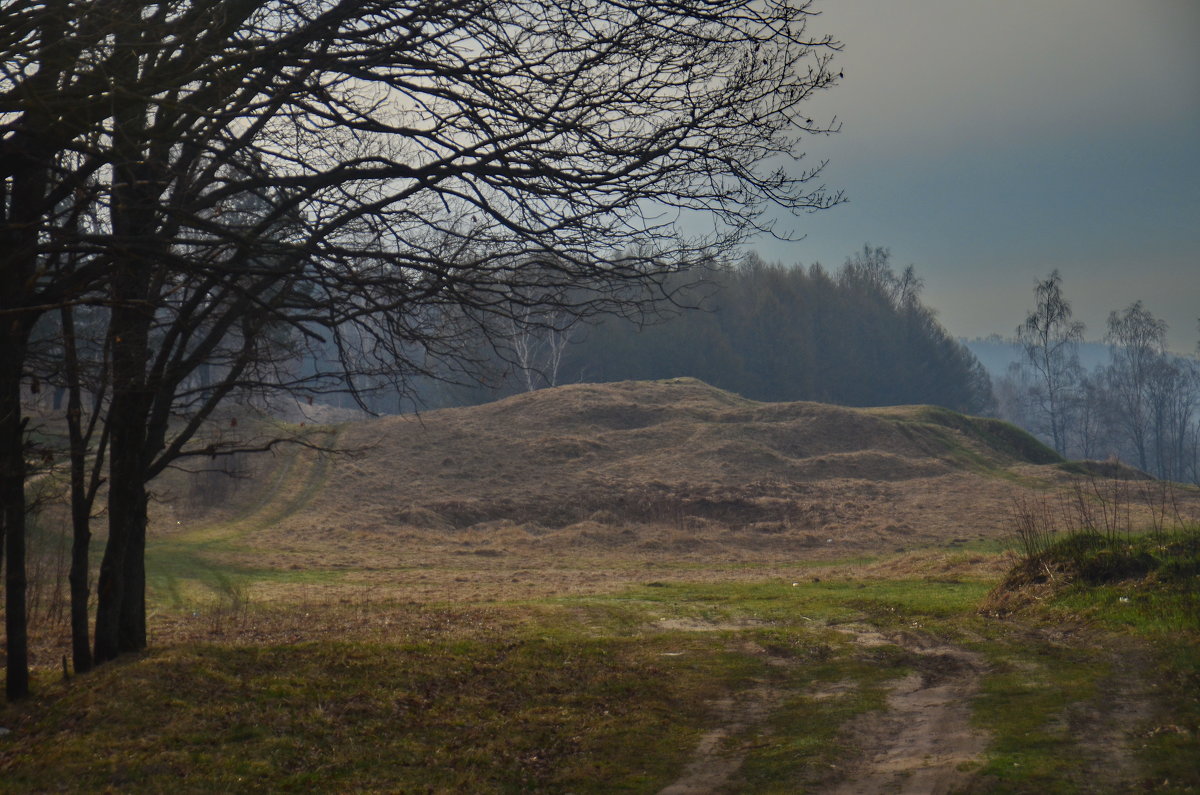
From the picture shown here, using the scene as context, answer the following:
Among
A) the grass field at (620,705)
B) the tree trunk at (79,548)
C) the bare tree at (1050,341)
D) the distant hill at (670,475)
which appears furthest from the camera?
the bare tree at (1050,341)

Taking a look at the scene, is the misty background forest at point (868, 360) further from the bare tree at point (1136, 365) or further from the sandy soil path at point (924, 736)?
the sandy soil path at point (924, 736)

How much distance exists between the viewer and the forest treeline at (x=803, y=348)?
65625 mm

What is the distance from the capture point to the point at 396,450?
116 feet

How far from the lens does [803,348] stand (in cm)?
7219

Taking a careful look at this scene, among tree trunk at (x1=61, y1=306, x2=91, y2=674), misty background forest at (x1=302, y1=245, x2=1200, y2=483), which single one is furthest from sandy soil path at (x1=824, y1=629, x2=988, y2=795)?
misty background forest at (x1=302, y1=245, x2=1200, y2=483)

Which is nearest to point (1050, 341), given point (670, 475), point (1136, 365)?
point (1136, 365)

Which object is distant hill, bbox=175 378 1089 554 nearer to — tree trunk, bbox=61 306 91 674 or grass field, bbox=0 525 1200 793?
tree trunk, bbox=61 306 91 674

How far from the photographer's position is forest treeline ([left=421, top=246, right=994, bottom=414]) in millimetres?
65625

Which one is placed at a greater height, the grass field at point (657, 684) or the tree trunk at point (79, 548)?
the tree trunk at point (79, 548)

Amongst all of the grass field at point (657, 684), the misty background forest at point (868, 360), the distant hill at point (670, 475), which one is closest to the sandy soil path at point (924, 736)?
the grass field at point (657, 684)

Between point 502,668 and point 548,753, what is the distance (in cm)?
195

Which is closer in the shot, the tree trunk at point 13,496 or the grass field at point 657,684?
the grass field at point 657,684

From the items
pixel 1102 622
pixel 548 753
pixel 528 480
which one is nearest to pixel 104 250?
pixel 548 753

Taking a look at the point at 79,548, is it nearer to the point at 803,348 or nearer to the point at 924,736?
the point at 924,736
